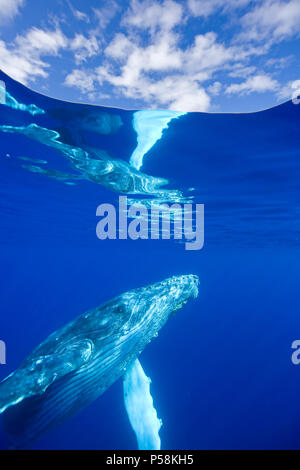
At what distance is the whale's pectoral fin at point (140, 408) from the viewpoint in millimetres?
6945

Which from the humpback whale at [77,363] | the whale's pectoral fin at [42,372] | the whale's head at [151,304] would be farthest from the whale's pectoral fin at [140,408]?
the whale's pectoral fin at [42,372]

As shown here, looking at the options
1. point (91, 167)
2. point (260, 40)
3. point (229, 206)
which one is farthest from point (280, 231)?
point (260, 40)

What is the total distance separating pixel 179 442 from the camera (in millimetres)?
12445

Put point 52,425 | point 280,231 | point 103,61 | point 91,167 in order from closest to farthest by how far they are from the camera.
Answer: point 52,425 < point 103,61 < point 91,167 < point 280,231

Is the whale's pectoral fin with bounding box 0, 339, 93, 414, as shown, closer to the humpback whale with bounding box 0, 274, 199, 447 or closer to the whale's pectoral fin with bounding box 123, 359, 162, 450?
the humpback whale with bounding box 0, 274, 199, 447

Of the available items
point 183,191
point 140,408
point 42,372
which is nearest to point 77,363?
point 42,372

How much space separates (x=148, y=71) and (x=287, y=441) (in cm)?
1668

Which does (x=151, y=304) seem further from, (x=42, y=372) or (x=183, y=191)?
(x=183, y=191)

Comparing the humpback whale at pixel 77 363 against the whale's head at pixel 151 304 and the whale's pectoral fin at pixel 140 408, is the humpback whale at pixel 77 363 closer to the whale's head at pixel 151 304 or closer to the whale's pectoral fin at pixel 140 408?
the whale's head at pixel 151 304

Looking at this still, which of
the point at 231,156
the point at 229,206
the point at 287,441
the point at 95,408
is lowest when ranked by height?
the point at 287,441

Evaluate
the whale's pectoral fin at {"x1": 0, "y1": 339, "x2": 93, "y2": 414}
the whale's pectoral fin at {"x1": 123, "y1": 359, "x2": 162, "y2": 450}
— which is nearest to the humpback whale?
the whale's pectoral fin at {"x1": 0, "y1": 339, "x2": 93, "y2": 414}

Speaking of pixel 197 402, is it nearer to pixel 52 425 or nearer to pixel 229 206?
pixel 52 425

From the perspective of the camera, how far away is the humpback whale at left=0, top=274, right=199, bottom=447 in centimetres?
477

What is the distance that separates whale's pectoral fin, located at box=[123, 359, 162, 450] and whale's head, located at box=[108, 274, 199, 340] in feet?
4.22
